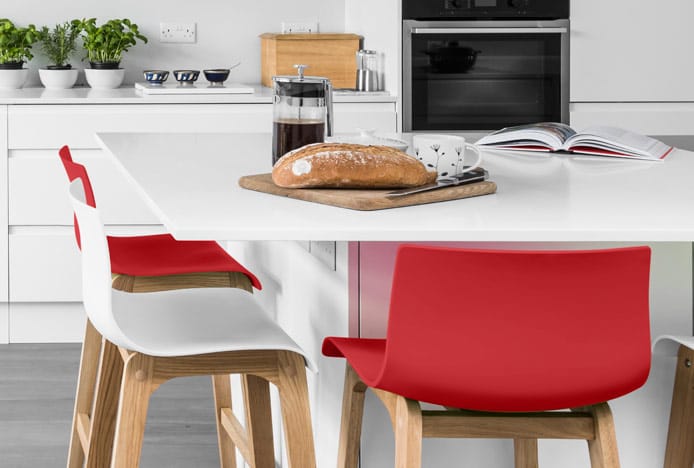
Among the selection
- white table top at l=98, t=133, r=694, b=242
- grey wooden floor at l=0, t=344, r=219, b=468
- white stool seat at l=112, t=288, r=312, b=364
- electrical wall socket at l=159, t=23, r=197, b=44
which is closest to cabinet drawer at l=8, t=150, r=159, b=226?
grey wooden floor at l=0, t=344, r=219, b=468

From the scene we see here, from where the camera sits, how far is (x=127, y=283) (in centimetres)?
226

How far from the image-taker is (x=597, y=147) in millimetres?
2371

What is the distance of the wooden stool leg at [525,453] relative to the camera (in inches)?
69.1

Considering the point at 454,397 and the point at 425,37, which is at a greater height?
the point at 425,37

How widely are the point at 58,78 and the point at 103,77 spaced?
0.59 feet

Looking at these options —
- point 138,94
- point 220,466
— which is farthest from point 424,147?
point 138,94

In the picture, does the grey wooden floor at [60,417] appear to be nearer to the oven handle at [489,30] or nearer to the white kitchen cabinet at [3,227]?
the white kitchen cabinet at [3,227]

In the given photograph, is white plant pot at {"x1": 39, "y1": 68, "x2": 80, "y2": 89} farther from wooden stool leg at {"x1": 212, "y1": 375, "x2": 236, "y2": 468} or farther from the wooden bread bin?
wooden stool leg at {"x1": 212, "y1": 375, "x2": 236, "y2": 468}

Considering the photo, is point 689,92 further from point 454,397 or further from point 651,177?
point 454,397

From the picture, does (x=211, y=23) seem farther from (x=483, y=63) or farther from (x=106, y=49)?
(x=483, y=63)

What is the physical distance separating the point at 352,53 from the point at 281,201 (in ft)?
9.05

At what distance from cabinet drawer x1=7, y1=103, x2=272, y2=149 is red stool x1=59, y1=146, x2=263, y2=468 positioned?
1541 mm

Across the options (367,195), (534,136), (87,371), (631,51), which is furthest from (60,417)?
(631,51)

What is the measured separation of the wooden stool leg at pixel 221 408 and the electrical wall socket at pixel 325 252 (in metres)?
0.58
